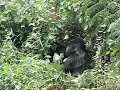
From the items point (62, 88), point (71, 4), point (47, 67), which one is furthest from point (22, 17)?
point (62, 88)

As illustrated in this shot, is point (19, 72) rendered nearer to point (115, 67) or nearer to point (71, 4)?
Result: point (115, 67)

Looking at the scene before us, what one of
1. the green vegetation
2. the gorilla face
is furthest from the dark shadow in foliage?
the gorilla face

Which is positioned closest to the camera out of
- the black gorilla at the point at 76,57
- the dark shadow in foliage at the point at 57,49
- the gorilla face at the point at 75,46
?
the black gorilla at the point at 76,57

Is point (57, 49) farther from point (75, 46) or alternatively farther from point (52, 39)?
point (75, 46)

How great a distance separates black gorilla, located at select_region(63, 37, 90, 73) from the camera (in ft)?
15.2

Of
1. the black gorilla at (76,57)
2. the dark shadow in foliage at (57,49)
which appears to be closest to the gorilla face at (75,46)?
the black gorilla at (76,57)

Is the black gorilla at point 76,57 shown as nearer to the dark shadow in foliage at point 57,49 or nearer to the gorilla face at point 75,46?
the gorilla face at point 75,46

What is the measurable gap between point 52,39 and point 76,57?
605mm

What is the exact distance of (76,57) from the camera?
15.5 ft

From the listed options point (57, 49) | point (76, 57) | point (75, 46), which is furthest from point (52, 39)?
point (76, 57)

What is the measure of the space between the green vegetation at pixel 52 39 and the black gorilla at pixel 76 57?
11cm

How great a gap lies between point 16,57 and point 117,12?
158 cm

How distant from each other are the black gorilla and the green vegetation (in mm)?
108

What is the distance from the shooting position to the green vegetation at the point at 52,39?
12.7 feet
